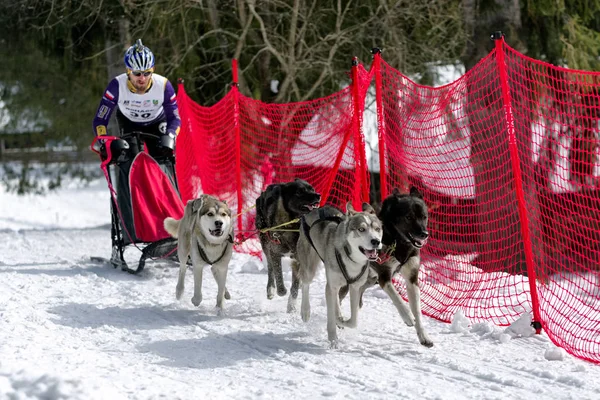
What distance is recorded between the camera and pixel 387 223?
5.52m

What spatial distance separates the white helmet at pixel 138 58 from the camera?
24.6ft

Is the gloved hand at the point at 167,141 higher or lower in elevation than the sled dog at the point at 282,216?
higher

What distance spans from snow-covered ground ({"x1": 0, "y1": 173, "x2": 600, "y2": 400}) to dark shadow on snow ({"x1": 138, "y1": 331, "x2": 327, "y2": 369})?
1 centimetres

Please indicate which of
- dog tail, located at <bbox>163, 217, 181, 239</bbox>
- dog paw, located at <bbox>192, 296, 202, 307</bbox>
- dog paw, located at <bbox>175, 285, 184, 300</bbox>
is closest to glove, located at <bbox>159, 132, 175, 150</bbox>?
dog tail, located at <bbox>163, 217, 181, 239</bbox>

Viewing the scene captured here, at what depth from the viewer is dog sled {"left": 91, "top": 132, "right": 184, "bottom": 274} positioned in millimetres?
7625

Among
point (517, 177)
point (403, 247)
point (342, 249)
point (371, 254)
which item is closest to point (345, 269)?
point (342, 249)

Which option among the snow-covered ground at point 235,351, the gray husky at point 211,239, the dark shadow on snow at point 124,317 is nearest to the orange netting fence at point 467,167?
the snow-covered ground at point 235,351

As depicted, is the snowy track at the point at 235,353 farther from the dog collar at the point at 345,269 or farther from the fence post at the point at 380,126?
the fence post at the point at 380,126

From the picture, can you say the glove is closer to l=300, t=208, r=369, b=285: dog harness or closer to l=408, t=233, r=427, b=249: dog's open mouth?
l=300, t=208, r=369, b=285: dog harness

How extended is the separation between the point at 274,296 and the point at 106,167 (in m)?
2.25

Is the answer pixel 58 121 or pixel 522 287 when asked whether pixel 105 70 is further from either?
pixel 522 287

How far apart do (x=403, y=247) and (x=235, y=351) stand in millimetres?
1369

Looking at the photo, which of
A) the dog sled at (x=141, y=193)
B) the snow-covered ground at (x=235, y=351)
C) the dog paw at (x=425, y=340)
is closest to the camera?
the snow-covered ground at (x=235, y=351)

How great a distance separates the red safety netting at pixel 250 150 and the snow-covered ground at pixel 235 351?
6.95 feet
